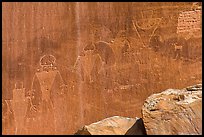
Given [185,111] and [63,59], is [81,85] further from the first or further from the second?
[185,111]

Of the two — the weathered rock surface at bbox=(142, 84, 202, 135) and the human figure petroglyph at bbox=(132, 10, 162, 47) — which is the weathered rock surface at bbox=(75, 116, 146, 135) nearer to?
the weathered rock surface at bbox=(142, 84, 202, 135)

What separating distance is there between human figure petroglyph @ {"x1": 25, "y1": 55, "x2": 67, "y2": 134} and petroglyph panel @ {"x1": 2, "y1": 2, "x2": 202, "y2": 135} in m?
0.02

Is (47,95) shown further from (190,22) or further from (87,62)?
(190,22)

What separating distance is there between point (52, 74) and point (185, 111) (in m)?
3.78

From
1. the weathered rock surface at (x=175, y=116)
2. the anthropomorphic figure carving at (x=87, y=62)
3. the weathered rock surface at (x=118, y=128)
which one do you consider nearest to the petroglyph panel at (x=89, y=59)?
the anthropomorphic figure carving at (x=87, y=62)

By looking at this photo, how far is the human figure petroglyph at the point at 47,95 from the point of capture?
23.2 feet

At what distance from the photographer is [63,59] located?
7215mm

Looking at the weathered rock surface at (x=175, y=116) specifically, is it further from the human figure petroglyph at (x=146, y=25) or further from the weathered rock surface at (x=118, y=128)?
the human figure petroglyph at (x=146, y=25)

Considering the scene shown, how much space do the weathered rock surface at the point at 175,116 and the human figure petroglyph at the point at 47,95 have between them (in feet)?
11.1

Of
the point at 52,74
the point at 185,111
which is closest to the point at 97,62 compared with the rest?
the point at 52,74

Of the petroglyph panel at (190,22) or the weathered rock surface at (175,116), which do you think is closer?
the weathered rock surface at (175,116)

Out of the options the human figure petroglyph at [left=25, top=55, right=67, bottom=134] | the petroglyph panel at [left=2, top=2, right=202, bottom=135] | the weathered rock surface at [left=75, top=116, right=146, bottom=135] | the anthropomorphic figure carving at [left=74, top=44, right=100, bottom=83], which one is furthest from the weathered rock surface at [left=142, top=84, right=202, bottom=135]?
the human figure petroglyph at [left=25, top=55, right=67, bottom=134]

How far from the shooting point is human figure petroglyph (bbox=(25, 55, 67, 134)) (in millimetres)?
7078

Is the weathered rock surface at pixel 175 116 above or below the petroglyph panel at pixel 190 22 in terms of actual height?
below
